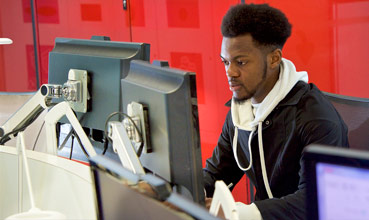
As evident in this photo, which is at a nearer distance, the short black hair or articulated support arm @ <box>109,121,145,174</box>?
articulated support arm @ <box>109,121,145,174</box>

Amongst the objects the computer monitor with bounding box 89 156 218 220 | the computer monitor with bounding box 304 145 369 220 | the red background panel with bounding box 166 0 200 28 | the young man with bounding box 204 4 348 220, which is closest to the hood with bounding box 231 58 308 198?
the young man with bounding box 204 4 348 220

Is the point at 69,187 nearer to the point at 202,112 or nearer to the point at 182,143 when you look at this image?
the point at 182,143

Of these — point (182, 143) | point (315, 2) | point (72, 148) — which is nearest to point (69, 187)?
point (182, 143)

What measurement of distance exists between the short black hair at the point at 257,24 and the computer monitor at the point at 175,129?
57 cm

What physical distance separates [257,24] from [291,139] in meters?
0.40

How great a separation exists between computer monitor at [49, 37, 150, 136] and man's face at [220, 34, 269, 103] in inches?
15.1

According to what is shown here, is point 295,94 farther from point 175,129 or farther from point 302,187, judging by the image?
point 175,129

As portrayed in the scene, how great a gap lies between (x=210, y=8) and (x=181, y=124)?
226 centimetres

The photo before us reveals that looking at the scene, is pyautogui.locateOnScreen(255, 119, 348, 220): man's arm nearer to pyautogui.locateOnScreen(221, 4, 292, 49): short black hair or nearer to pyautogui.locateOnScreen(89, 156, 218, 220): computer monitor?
pyautogui.locateOnScreen(221, 4, 292, 49): short black hair

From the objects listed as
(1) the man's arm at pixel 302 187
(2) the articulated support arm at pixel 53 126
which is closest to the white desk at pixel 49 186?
(2) the articulated support arm at pixel 53 126

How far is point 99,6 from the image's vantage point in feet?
13.5

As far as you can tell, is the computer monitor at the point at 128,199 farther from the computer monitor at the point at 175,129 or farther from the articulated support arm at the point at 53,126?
the articulated support arm at the point at 53,126

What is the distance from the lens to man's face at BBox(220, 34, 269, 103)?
1.78 meters

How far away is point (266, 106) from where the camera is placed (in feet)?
5.79
